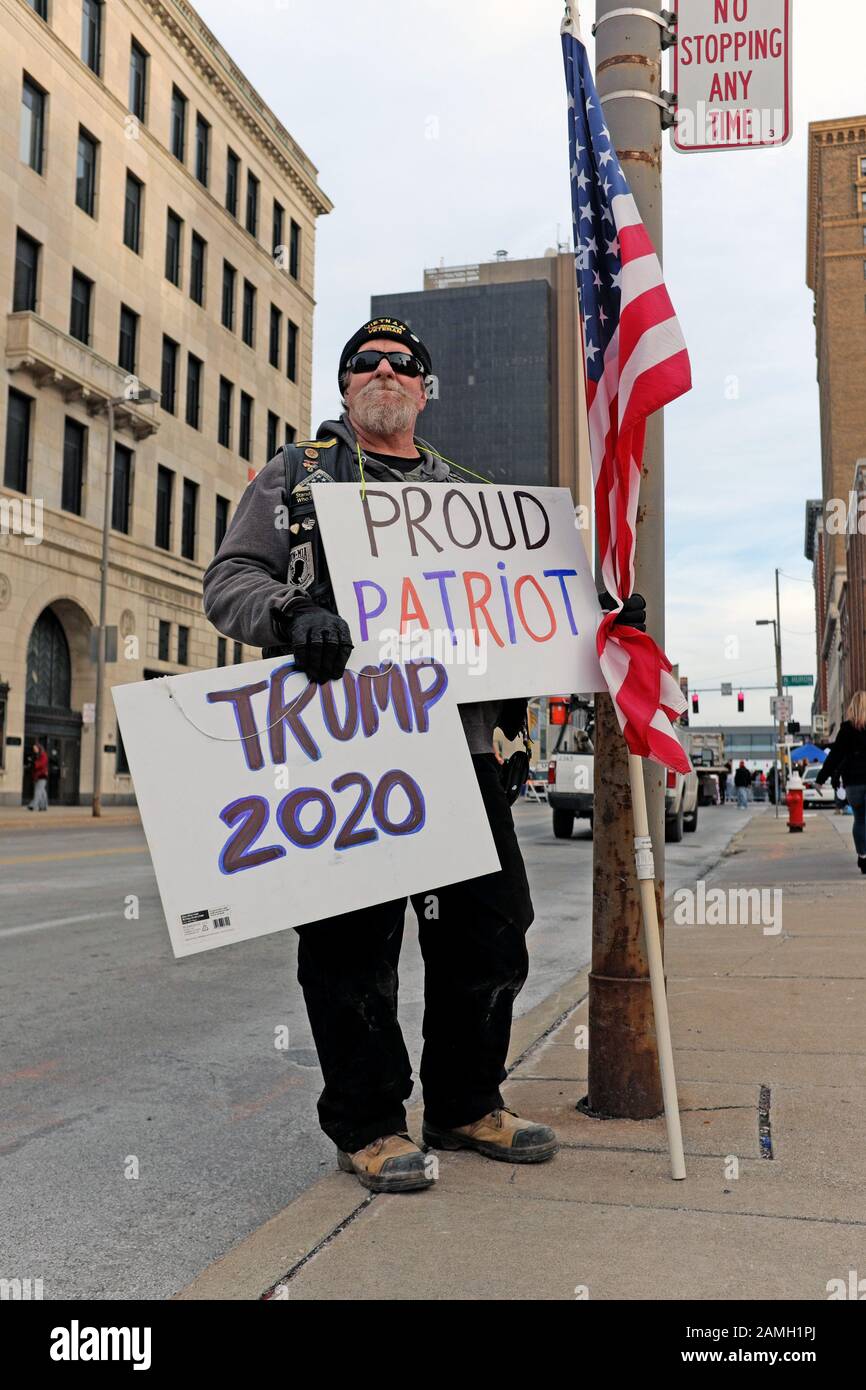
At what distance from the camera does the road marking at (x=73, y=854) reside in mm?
14328

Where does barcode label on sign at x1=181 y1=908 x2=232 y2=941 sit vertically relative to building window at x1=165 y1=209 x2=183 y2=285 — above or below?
below

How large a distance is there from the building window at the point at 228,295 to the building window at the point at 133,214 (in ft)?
18.8

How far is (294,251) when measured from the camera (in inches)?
1943

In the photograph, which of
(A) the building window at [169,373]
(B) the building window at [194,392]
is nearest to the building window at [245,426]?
(B) the building window at [194,392]

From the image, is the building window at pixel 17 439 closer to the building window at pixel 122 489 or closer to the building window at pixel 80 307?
the building window at pixel 80 307

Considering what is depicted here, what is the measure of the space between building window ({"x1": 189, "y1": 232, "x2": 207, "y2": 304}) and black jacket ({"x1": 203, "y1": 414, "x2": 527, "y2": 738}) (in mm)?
40493

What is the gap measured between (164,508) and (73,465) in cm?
526

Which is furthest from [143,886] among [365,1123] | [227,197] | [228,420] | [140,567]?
[227,197]

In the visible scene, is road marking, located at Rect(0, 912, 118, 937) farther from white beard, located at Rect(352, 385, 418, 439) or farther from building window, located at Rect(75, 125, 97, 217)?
building window, located at Rect(75, 125, 97, 217)

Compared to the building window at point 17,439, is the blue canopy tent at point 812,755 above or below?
below

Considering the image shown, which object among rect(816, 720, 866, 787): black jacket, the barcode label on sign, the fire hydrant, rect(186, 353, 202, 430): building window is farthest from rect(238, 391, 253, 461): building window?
the barcode label on sign

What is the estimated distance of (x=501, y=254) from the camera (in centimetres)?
14188

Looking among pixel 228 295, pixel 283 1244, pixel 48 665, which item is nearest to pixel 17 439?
pixel 48 665

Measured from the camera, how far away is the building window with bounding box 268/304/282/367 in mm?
47344
